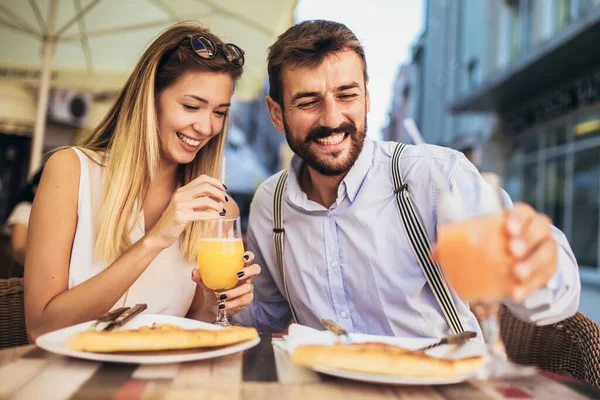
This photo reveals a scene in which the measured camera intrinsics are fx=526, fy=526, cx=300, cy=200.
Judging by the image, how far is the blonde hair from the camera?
2223mm

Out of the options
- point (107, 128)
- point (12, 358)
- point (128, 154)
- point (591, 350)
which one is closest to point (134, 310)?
point (12, 358)

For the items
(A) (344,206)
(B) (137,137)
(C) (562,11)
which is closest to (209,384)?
(A) (344,206)

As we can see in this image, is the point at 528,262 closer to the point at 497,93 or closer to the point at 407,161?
the point at 407,161

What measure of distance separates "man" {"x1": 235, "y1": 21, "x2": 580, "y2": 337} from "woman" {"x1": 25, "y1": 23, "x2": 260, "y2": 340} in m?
0.30

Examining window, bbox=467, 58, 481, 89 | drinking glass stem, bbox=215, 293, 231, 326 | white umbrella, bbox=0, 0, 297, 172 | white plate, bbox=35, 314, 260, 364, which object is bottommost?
drinking glass stem, bbox=215, 293, 231, 326

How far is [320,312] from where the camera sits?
211 centimetres

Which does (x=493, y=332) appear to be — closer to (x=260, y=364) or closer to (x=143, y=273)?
(x=260, y=364)

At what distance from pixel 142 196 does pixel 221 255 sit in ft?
2.27

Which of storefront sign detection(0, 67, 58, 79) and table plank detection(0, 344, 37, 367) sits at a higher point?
storefront sign detection(0, 67, 58, 79)

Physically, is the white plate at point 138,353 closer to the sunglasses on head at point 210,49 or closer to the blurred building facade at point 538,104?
the sunglasses on head at point 210,49

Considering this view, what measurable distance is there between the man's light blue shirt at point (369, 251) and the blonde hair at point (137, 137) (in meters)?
0.55

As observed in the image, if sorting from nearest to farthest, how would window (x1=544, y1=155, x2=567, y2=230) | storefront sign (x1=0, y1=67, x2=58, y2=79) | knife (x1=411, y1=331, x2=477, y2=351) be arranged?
1. knife (x1=411, y1=331, x2=477, y2=351)
2. storefront sign (x1=0, y1=67, x2=58, y2=79)
3. window (x1=544, y1=155, x2=567, y2=230)

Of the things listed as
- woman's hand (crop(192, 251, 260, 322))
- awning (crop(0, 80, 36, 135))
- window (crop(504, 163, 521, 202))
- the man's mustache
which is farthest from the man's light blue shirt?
window (crop(504, 163, 521, 202))

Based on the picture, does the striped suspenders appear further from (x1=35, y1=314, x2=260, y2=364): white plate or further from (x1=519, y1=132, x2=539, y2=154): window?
(x1=519, y1=132, x2=539, y2=154): window
